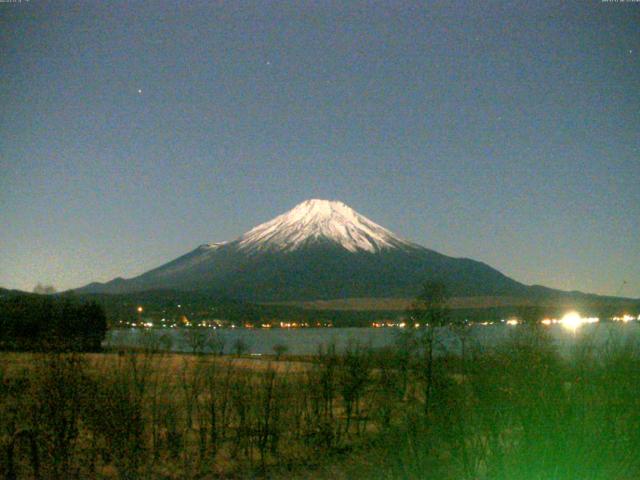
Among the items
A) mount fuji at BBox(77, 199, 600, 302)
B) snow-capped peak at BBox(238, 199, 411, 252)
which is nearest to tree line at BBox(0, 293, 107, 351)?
mount fuji at BBox(77, 199, 600, 302)

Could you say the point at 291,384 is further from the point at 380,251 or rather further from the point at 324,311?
the point at 380,251

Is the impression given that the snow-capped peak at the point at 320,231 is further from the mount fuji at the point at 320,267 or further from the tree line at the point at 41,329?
the tree line at the point at 41,329

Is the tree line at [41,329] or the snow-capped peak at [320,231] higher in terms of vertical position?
the snow-capped peak at [320,231]

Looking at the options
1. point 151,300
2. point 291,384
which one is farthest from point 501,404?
point 151,300

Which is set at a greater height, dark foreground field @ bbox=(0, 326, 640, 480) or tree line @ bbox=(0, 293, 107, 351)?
tree line @ bbox=(0, 293, 107, 351)

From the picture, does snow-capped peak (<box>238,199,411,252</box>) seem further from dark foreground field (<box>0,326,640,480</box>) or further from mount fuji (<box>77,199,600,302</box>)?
dark foreground field (<box>0,326,640,480</box>)

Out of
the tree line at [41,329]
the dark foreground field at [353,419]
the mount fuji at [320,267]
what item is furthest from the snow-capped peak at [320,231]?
the dark foreground field at [353,419]
